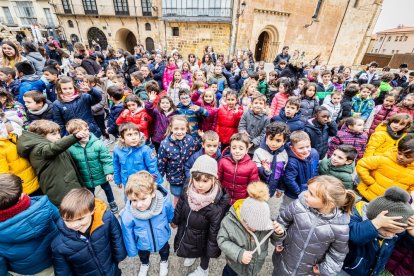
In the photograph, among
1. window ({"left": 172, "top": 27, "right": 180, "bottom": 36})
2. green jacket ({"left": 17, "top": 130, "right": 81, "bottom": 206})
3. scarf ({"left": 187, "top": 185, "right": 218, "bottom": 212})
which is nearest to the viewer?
scarf ({"left": 187, "top": 185, "right": 218, "bottom": 212})

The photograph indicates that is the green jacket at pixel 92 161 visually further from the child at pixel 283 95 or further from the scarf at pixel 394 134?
the scarf at pixel 394 134

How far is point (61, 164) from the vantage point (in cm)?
237

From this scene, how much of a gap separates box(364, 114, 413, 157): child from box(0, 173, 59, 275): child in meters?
4.13

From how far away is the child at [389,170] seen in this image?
2.15 meters

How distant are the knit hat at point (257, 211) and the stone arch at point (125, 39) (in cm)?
2495

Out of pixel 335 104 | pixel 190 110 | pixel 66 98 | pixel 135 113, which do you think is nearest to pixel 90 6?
pixel 66 98

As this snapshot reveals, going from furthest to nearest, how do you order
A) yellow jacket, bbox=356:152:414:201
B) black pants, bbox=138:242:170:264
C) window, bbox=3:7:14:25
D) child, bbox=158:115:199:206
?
window, bbox=3:7:14:25 < child, bbox=158:115:199:206 < black pants, bbox=138:242:170:264 < yellow jacket, bbox=356:152:414:201

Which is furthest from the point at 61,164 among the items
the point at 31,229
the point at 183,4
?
the point at 183,4

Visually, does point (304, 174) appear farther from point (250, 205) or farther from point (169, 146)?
point (169, 146)

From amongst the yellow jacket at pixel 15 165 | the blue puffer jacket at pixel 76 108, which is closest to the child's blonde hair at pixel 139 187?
the yellow jacket at pixel 15 165

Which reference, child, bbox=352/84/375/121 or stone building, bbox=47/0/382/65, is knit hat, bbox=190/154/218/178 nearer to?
child, bbox=352/84/375/121

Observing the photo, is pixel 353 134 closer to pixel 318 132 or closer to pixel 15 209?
pixel 318 132

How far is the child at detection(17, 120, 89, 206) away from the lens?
2107 millimetres

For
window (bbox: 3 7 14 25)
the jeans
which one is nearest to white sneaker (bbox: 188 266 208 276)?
the jeans
